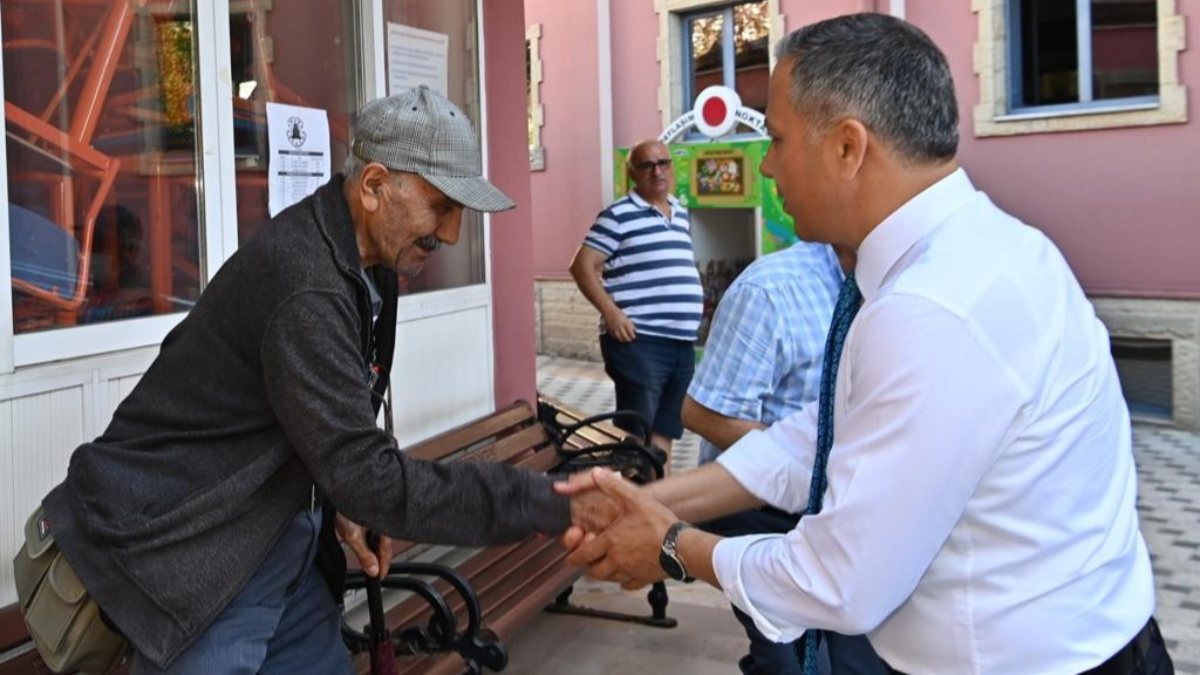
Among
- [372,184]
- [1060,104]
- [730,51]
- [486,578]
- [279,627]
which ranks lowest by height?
[486,578]

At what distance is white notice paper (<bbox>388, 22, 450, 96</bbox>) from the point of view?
15.8 ft

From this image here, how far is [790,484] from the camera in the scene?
92.1 inches

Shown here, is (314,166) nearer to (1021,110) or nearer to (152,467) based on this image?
(152,467)

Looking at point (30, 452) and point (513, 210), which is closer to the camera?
point (30, 452)

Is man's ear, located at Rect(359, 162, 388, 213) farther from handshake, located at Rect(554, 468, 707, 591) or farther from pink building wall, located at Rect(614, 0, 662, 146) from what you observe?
pink building wall, located at Rect(614, 0, 662, 146)

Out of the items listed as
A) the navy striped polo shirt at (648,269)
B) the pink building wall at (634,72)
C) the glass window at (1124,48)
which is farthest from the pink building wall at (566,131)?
the navy striped polo shirt at (648,269)

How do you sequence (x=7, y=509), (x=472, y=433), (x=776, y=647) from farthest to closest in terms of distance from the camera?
(x=472, y=433)
(x=776, y=647)
(x=7, y=509)

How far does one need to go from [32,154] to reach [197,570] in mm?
1717


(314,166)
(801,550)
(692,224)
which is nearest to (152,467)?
(801,550)

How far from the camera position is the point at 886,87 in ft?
5.63

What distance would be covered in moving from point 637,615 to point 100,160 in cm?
278

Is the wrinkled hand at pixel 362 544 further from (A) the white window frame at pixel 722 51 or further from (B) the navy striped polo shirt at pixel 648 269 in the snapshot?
(A) the white window frame at pixel 722 51

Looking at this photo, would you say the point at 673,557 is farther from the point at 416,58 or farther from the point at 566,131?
the point at 566,131

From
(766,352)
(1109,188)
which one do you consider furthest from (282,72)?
(1109,188)
